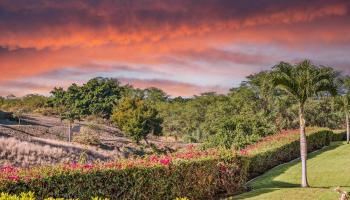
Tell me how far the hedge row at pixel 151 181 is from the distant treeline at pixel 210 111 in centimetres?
589

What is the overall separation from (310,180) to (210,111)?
4737 cm

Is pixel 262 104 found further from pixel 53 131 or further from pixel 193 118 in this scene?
pixel 53 131

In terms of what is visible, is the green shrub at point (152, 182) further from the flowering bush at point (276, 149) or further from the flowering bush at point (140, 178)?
the flowering bush at point (276, 149)

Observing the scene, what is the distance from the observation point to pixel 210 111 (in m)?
72.1

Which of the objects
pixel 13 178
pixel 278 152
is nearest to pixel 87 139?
pixel 278 152

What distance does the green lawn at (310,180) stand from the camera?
1880 centimetres

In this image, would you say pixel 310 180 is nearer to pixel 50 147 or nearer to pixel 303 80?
pixel 303 80

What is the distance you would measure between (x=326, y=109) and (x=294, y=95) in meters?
57.7

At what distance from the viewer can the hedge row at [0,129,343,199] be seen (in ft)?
44.6

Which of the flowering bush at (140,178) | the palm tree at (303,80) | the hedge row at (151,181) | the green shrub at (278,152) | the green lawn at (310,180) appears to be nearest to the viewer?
the flowering bush at (140,178)

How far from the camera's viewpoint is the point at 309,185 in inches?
921

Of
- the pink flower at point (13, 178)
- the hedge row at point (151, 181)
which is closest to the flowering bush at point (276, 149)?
the hedge row at point (151, 181)

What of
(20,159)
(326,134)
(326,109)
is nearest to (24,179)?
(20,159)

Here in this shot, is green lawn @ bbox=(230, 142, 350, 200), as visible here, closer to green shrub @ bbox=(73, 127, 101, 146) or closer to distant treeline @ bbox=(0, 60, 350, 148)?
distant treeline @ bbox=(0, 60, 350, 148)
